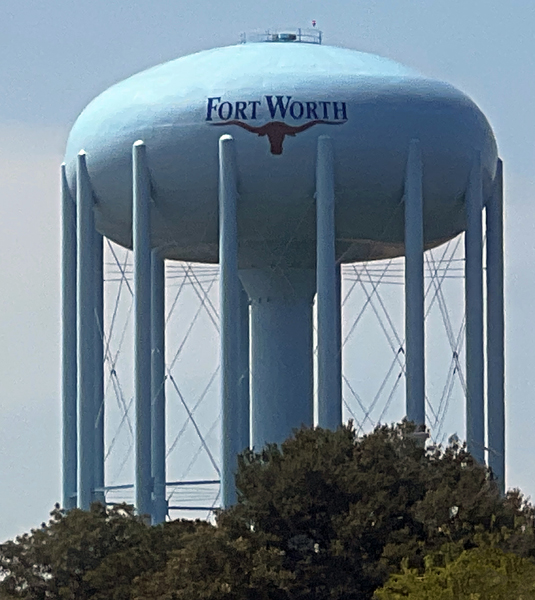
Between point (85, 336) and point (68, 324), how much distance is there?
6.89ft

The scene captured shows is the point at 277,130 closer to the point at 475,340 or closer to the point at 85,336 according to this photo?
the point at 85,336

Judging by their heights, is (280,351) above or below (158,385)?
above

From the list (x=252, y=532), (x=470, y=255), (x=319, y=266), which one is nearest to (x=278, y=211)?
(x=319, y=266)

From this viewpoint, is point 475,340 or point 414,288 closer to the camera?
point 414,288

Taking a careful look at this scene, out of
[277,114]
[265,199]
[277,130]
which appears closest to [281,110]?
[277,114]

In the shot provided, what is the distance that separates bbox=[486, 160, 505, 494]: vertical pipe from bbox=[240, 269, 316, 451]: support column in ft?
11.3

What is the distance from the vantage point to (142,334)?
120ft

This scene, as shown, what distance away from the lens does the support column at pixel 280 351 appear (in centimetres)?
4053

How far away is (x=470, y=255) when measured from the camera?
3778 cm

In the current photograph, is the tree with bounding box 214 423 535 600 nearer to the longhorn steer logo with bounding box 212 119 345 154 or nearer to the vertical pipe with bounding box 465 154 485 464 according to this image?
the vertical pipe with bounding box 465 154 485 464

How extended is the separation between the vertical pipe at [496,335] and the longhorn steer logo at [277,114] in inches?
179

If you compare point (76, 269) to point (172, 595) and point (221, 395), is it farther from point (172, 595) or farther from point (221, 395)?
point (172, 595)

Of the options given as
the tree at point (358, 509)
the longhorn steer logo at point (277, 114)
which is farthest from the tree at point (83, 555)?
the longhorn steer logo at point (277, 114)

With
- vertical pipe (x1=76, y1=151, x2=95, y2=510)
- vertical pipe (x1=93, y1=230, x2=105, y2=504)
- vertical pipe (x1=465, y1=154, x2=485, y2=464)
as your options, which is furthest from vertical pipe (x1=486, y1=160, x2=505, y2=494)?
vertical pipe (x1=76, y1=151, x2=95, y2=510)
